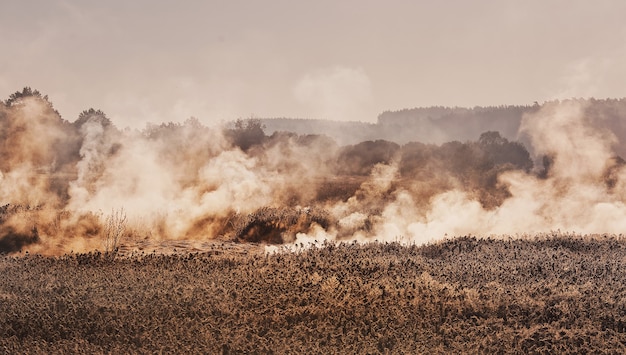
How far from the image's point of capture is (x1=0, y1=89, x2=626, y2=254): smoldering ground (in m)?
21.5

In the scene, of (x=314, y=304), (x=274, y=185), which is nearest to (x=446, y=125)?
(x=274, y=185)

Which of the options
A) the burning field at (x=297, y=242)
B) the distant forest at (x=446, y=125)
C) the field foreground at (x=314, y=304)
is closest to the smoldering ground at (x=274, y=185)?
the burning field at (x=297, y=242)

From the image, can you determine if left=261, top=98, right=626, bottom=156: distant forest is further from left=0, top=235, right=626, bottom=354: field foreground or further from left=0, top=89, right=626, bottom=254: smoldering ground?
left=0, top=235, right=626, bottom=354: field foreground

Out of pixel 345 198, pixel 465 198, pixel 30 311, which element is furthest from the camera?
pixel 345 198

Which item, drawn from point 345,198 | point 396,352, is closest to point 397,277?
point 396,352

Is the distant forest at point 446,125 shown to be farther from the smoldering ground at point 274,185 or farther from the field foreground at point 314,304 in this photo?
the field foreground at point 314,304

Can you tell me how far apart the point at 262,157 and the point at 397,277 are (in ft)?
83.8

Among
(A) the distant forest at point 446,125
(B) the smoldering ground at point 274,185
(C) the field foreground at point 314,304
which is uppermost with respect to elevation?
(A) the distant forest at point 446,125

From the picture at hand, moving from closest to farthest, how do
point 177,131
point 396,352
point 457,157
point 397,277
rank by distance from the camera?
point 396,352, point 397,277, point 457,157, point 177,131

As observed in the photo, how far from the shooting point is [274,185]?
30594 mm

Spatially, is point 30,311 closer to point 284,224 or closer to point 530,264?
point 530,264

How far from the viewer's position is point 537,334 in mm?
8844

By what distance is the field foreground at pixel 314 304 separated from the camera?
26.8 ft

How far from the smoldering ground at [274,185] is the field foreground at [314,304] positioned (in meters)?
6.29
